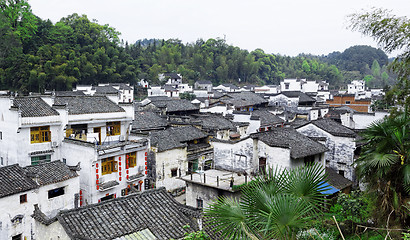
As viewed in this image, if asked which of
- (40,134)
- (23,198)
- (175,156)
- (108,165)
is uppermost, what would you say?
(40,134)

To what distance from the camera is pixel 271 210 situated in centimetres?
530

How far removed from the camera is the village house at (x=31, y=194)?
46.4 feet

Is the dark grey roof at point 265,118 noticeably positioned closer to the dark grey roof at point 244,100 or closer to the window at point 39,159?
the dark grey roof at point 244,100

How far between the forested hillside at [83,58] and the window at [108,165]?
39088mm

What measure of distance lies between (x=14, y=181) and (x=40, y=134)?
530 cm

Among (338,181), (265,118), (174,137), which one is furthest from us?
(265,118)

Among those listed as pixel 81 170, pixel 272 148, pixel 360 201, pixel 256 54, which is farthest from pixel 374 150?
pixel 256 54

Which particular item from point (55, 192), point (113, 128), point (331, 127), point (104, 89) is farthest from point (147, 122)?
point (104, 89)

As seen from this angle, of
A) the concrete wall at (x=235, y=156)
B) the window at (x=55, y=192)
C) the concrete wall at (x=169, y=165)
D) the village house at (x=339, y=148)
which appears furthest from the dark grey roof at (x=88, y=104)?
the village house at (x=339, y=148)

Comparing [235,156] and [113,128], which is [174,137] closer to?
[113,128]

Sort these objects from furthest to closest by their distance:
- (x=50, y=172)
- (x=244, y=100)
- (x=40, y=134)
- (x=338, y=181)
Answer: (x=244, y=100) → (x=338, y=181) → (x=40, y=134) → (x=50, y=172)

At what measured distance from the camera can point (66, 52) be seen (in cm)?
5778

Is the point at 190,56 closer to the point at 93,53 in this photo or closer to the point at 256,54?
the point at 256,54

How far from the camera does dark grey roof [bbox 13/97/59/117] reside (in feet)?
63.5
